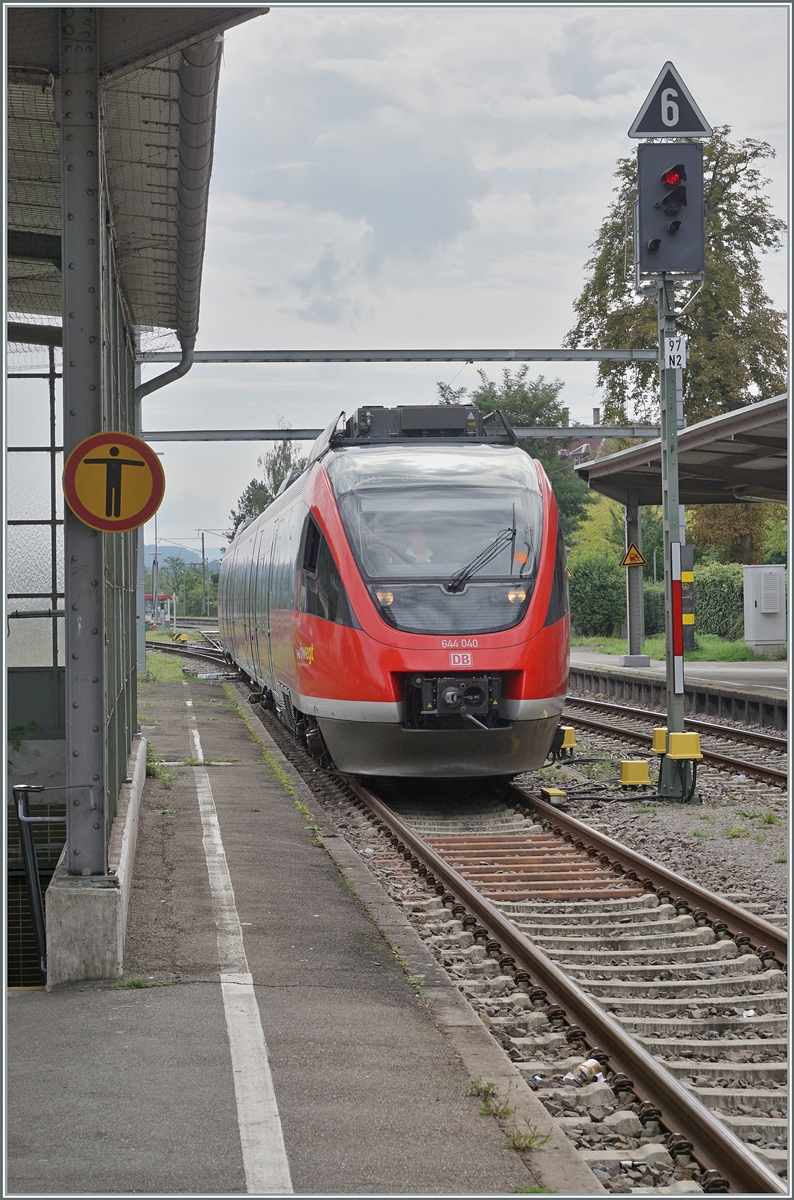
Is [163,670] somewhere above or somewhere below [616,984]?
A: below

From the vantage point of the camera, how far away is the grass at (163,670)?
29.7 metres

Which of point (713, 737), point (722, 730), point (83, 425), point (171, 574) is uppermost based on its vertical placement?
point (171, 574)

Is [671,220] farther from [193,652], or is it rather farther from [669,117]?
[193,652]

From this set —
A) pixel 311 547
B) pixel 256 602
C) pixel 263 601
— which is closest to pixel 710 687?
pixel 256 602

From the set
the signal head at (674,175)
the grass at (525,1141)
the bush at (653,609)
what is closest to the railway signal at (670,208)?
the signal head at (674,175)

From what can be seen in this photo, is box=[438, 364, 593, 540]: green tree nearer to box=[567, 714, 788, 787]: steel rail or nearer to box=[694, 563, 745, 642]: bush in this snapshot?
box=[694, 563, 745, 642]: bush

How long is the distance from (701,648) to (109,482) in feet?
95.0

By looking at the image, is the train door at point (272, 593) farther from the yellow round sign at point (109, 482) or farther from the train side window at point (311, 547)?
the yellow round sign at point (109, 482)

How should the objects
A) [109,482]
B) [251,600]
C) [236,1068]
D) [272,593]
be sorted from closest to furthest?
[236,1068], [109,482], [272,593], [251,600]

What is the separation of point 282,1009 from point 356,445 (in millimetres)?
7232

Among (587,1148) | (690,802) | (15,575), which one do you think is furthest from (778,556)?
(587,1148)

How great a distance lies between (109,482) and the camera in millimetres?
5957

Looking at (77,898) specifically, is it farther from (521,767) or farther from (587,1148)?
(521,767)

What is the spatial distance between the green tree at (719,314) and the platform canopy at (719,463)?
1168 cm
